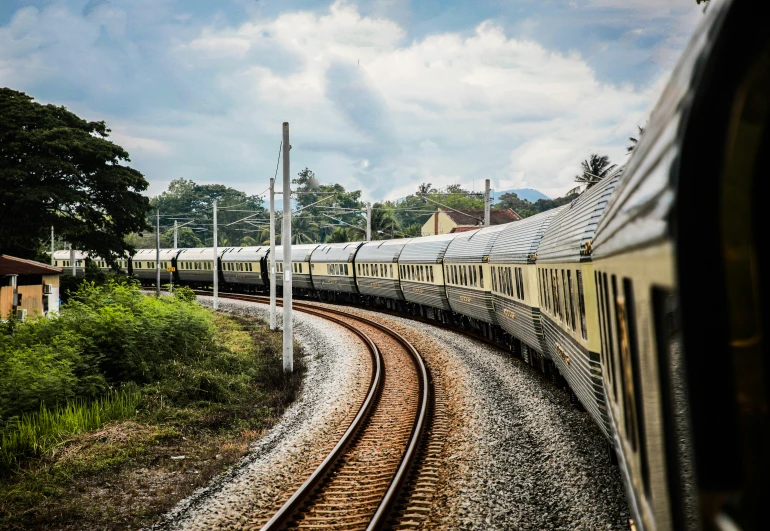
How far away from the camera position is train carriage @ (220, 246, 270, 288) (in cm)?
4681

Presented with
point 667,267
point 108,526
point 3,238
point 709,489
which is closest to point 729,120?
point 667,267

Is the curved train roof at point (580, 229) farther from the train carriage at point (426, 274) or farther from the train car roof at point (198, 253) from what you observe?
the train car roof at point (198, 253)

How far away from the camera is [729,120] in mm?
1522

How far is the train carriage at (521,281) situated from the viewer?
14.6 m

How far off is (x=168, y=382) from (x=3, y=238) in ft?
61.7

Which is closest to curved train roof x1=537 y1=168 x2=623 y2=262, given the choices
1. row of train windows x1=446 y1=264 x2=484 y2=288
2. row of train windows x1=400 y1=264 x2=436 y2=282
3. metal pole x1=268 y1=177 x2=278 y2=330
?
row of train windows x1=446 y1=264 x2=484 y2=288

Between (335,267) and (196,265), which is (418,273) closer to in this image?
(335,267)

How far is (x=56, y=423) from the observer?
12.5 metres

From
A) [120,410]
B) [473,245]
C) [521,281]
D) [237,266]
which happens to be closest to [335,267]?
[237,266]

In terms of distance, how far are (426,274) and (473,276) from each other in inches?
247

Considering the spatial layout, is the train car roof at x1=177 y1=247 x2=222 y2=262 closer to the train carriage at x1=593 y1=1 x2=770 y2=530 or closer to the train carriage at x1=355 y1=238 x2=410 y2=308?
the train carriage at x1=355 y1=238 x2=410 y2=308

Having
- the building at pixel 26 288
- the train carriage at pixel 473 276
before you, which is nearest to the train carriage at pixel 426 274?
the train carriage at pixel 473 276

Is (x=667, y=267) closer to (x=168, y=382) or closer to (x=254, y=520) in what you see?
(x=254, y=520)

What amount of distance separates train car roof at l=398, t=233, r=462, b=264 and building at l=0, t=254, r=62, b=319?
14763 mm
